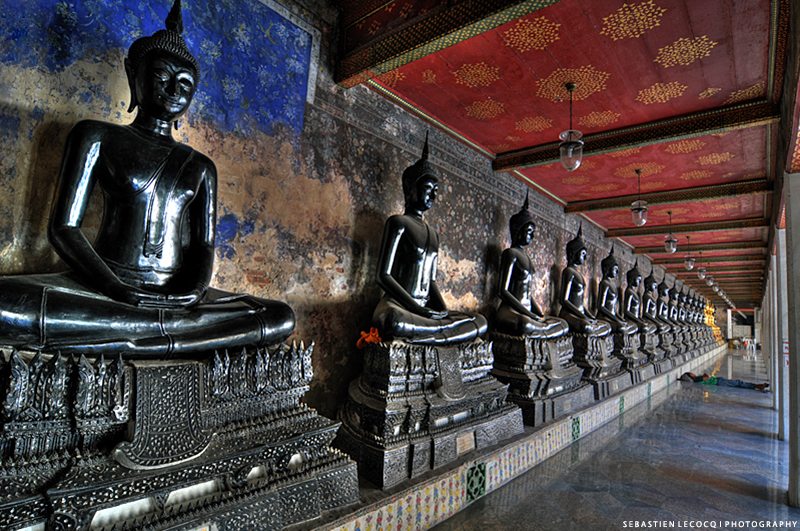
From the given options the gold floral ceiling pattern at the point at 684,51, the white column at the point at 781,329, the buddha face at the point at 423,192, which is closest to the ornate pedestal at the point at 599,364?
the white column at the point at 781,329

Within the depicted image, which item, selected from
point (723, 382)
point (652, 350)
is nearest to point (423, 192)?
point (652, 350)

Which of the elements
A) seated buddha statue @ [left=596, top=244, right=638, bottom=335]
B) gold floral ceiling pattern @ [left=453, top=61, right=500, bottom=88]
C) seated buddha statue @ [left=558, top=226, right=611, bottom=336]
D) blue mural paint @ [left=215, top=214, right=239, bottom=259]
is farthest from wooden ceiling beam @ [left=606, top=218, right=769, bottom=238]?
blue mural paint @ [left=215, top=214, right=239, bottom=259]

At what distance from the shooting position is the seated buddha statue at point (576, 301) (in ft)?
20.5

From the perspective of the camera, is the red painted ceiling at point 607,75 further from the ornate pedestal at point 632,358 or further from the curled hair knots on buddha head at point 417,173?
the ornate pedestal at point 632,358

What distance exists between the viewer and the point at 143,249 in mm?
2236

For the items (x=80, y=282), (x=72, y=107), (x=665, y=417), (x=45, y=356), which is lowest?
(x=665, y=417)

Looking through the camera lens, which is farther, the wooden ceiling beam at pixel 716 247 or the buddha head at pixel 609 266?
the wooden ceiling beam at pixel 716 247

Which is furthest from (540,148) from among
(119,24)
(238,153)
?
(119,24)

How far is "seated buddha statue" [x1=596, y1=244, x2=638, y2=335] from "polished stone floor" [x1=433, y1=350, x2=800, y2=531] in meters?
2.26

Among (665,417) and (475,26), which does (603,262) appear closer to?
(665,417)

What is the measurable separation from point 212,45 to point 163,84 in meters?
0.78

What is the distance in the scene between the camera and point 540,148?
5.26 m

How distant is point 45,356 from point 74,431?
0.33 meters

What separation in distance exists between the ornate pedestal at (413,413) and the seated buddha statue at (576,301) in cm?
311
